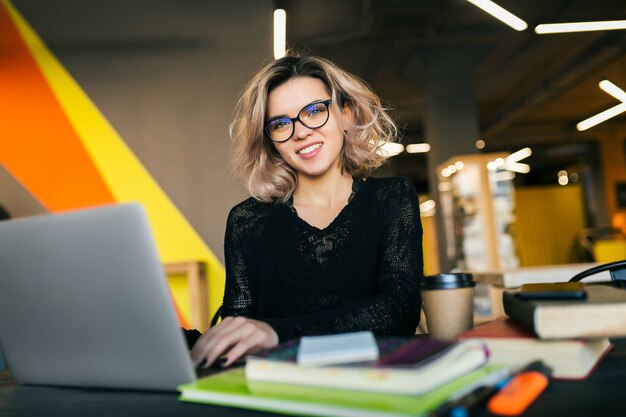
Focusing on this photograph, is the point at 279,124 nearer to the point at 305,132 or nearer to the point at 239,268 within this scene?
the point at 305,132

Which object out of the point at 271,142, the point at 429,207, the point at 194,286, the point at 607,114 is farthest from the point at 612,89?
the point at 271,142

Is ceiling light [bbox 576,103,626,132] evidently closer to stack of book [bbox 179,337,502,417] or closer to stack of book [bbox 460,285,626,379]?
stack of book [bbox 460,285,626,379]

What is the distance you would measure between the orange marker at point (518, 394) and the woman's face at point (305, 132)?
117 cm

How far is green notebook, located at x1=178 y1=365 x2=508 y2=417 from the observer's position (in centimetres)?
59

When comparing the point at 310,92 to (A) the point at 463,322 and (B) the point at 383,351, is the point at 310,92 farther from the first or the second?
(B) the point at 383,351

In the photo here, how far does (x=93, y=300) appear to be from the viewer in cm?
84

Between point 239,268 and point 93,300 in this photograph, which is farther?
point 239,268

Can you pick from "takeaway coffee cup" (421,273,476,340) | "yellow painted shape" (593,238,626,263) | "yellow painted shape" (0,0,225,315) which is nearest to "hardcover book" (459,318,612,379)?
"takeaway coffee cup" (421,273,476,340)

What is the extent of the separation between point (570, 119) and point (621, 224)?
3.08 m

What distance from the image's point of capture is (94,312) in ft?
2.78

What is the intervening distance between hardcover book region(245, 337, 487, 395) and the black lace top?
2.85ft

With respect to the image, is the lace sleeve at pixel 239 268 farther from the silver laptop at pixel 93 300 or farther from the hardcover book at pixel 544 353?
the hardcover book at pixel 544 353

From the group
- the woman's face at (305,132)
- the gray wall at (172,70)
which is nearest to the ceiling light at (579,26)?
the gray wall at (172,70)

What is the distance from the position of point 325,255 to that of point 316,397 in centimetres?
113
